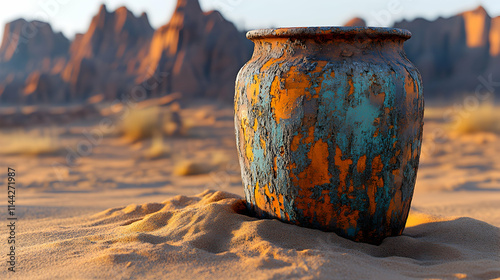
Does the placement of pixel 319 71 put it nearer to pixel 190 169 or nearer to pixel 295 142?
pixel 295 142

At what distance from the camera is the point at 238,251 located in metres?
2.02

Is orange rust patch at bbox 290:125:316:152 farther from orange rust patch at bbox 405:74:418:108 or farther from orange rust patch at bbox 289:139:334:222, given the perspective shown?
orange rust patch at bbox 405:74:418:108

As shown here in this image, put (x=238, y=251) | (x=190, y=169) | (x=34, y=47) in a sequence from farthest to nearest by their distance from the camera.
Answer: (x=34, y=47) < (x=190, y=169) < (x=238, y=251)

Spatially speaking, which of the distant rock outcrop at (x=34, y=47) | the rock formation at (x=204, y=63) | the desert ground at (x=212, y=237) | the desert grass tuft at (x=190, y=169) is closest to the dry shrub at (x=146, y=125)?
the desert grass tuft at (x=190, y=169)

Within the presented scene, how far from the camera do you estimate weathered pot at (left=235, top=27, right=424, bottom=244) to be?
6.75ft

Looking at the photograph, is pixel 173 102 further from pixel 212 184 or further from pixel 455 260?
pixel 455 260

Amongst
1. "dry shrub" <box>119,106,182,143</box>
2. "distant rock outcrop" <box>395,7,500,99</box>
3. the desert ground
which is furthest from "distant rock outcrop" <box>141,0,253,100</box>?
the desert ground

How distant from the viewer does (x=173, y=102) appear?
19.8 metres

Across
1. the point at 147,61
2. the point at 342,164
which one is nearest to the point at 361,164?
the point at 342,164

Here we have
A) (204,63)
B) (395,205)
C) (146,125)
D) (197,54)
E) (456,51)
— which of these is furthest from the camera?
(456,51)

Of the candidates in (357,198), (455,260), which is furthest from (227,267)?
(455,260)

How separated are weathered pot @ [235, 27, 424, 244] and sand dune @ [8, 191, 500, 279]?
0.50 ft

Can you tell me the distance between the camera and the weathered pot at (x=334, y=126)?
2059mm

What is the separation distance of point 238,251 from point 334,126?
718 mm
